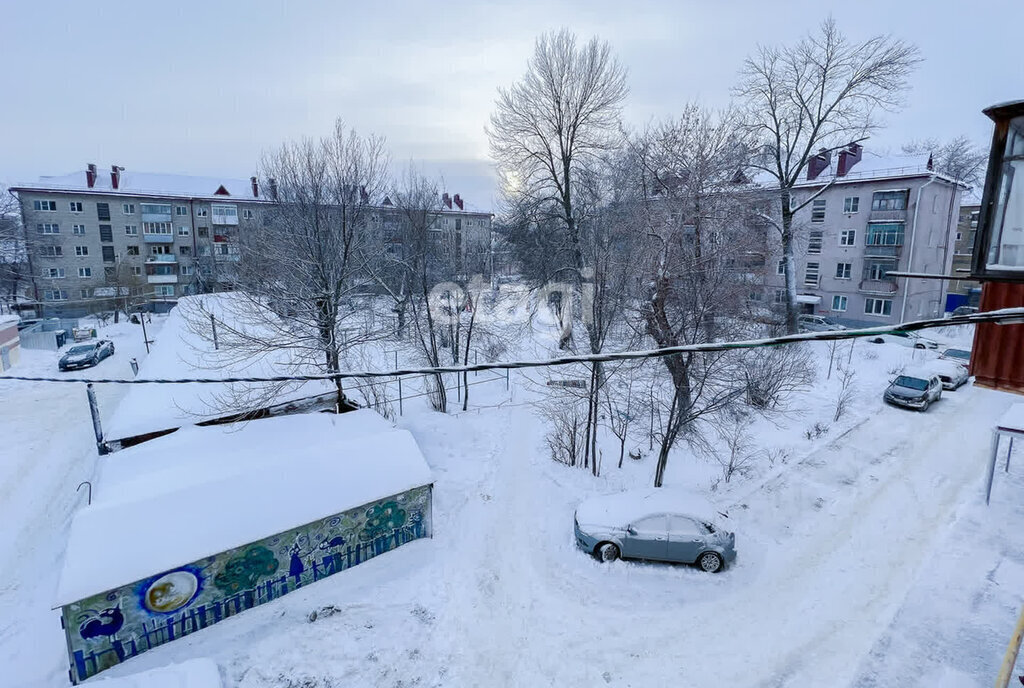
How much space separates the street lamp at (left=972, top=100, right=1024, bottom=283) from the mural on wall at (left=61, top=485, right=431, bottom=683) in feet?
29.7

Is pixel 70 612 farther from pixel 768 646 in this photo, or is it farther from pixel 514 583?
pixel 768 646

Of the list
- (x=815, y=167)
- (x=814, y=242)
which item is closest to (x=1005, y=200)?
(x=814, y=242)

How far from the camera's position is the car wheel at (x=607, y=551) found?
31.3ft

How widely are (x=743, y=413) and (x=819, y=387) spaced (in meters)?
9.29

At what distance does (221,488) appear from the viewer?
27.7ft

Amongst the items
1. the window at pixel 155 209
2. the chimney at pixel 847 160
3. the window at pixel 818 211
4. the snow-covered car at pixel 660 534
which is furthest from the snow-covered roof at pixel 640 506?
the window at pixel 155 209

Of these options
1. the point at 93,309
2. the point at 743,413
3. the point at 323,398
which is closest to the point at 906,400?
the point at 743,413

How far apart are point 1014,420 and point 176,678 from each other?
52.9 feet

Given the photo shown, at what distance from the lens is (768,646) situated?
7609mm

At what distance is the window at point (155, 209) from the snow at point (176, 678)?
44585mm

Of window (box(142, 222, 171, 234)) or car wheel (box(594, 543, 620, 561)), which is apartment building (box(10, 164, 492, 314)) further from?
car wheel (box(594, 543, 620, 561))

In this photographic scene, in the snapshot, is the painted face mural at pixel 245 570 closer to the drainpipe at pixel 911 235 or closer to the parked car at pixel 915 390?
the parked car at pixel 915 390

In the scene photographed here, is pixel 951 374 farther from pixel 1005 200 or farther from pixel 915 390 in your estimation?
pixel 1005 200

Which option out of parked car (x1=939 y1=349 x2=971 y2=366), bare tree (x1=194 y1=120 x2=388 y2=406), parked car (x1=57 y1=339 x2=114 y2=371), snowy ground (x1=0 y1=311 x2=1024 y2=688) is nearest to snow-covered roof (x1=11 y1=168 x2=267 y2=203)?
parked car (x1=57 y1=339 x2=114 y2=371)
